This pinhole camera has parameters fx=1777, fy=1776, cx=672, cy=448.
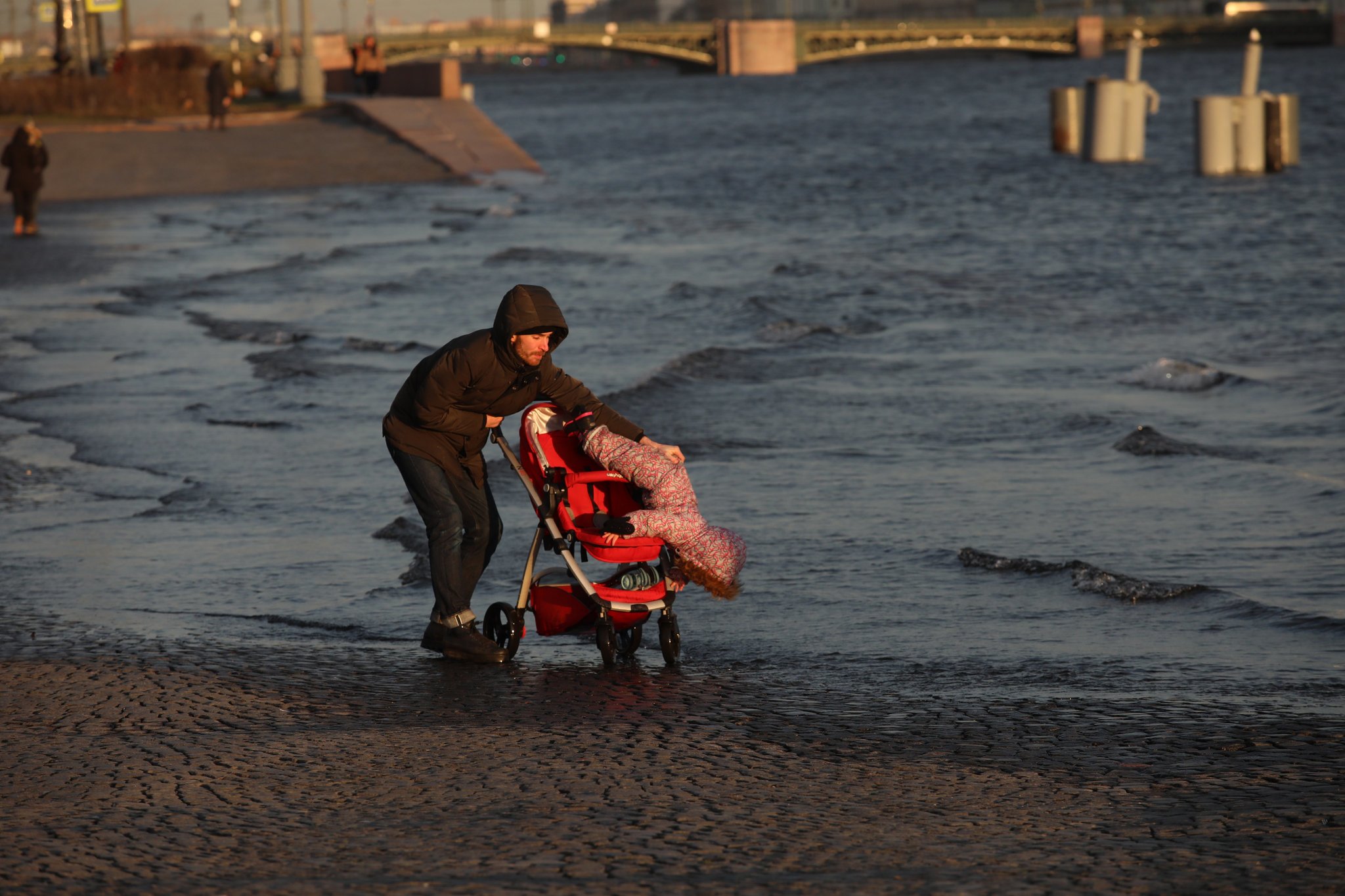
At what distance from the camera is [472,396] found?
19.7 feet

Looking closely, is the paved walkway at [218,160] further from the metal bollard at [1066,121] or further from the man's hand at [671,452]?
the man's hand at [671,452]

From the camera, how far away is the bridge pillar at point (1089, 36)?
12019cm

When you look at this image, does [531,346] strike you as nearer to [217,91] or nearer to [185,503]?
[185,503]

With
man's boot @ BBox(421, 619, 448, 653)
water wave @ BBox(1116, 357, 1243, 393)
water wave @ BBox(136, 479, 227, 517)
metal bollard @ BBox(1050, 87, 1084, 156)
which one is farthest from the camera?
metal bollard @ BBox(1050, 87, 1084, 156)

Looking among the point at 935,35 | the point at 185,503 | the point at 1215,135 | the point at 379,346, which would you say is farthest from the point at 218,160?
the point at 935,35

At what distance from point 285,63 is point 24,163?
81.2 ft

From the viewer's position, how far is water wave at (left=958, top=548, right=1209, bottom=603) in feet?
23.5

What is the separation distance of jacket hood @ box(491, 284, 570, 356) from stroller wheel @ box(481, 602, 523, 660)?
3.33 feet

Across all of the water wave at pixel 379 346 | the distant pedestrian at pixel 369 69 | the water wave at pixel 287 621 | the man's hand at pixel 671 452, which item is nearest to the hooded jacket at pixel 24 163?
the water wave at pixel 379 346

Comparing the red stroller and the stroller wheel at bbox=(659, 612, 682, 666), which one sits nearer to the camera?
the red stroller

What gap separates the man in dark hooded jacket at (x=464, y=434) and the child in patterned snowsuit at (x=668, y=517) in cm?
7

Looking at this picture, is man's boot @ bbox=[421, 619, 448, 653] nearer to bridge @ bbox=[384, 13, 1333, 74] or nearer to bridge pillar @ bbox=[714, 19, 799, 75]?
bridge @ bbox=[384, 13, 1333, 74]

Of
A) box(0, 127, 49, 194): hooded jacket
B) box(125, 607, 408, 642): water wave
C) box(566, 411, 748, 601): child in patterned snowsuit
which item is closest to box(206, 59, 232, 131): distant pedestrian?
box(0, 127, 49, 194): hooded jacket

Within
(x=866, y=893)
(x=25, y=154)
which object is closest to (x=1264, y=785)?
(x=866, y=893)
